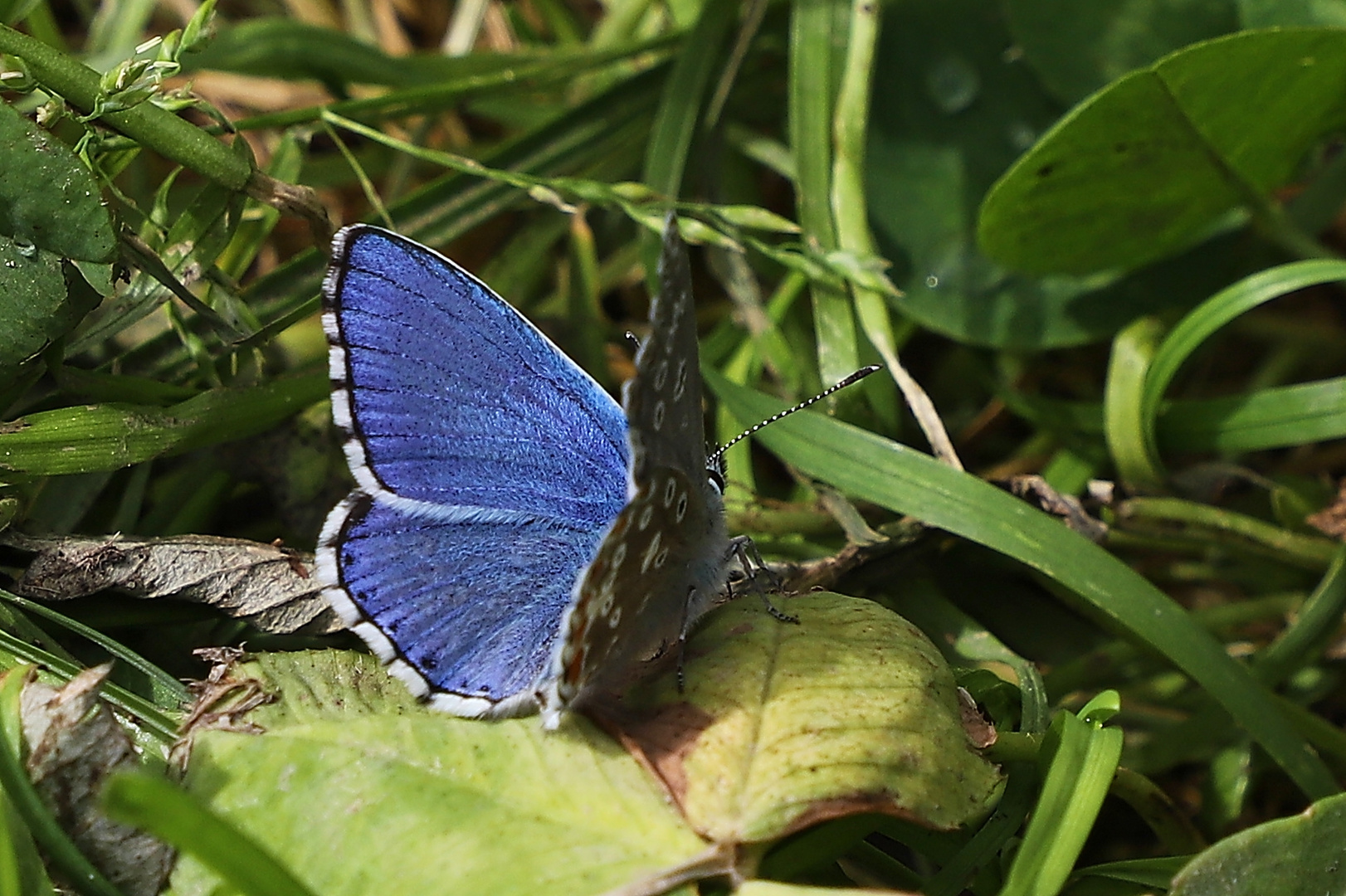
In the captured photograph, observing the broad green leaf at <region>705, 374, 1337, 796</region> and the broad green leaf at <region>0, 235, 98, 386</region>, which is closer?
the broad green leaf at <region>0, 235, 98, 386</region>

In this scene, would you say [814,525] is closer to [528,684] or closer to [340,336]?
[528,684]

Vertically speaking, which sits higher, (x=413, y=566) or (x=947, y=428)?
(x=413, y=566)

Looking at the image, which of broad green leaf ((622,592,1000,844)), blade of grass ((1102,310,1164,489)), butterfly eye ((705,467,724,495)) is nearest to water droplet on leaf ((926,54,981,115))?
blade of grass ((1102,310,1164,489))

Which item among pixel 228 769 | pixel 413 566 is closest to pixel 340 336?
pixel 413 566

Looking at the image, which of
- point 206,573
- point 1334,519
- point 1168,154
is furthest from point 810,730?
point 1168,154

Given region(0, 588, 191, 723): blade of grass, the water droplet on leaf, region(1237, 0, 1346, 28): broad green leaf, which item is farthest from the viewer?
the water droplet on leaf

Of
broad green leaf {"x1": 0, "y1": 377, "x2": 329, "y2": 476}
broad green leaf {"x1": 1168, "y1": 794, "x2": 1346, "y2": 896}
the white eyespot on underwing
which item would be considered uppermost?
broad green leaf {"x1": 0, "y1": 377, "x2": 329, "y2": 476}

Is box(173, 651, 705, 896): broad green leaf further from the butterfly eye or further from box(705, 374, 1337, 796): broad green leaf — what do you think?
box(705, 374, 1337, 796): broad green leaf
